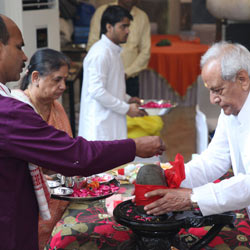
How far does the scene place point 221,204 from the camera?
1658 millimetres

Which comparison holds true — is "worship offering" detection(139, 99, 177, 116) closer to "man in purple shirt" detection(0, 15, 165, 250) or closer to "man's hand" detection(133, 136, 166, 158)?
"man's hand" detection(133, 136, 166, 158)

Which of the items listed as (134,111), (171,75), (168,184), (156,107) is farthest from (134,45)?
(168,184)

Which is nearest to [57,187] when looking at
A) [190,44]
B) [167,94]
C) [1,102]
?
[1,102]

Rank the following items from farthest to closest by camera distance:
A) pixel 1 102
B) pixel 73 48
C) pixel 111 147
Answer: pixel 73 48 → pixel 111 147 → pixel 1 102

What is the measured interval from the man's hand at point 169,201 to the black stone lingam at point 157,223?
0.02m

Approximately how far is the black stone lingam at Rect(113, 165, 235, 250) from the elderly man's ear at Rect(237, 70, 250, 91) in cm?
44

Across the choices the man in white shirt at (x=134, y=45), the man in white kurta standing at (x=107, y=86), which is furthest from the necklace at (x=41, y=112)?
the man in white shirt at (x=134, y=45)

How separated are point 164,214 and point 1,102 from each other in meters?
0.63

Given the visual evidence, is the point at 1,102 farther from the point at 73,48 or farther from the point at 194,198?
the point at 73,48

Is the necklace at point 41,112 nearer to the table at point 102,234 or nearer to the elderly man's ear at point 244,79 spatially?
the table at point 102,234

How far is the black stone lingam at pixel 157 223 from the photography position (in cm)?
150

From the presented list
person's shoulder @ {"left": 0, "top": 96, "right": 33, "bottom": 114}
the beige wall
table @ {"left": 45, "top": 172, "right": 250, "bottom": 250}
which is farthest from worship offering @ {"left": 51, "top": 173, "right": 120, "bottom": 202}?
the beige wall

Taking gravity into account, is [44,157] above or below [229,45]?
below

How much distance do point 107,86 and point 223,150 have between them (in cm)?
165
